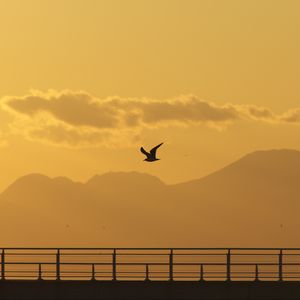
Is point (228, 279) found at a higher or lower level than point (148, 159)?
lower
